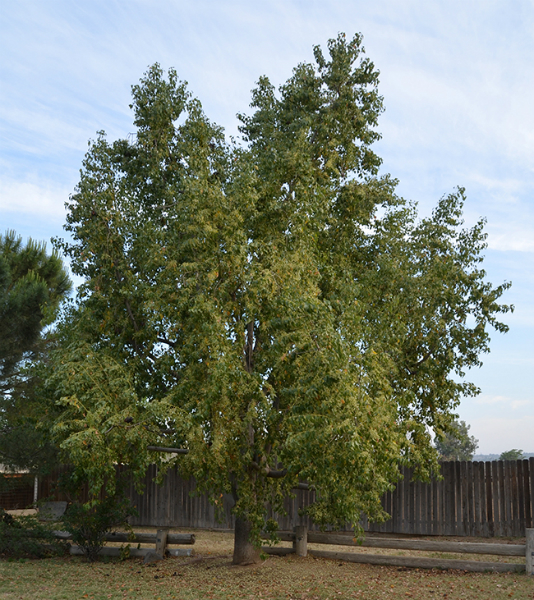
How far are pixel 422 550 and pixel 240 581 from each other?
3618 mm

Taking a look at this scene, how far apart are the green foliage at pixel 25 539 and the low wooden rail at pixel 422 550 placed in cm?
470

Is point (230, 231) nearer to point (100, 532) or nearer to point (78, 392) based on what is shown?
point (78, 392)

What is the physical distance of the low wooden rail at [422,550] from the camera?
10.7 m

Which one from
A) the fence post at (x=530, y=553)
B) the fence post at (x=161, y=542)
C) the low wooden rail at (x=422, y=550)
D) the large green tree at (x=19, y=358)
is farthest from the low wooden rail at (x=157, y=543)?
the fence post at (x=530, y=553)

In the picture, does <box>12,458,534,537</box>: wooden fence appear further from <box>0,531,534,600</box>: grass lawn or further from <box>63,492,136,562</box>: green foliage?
<box>0,531,534,600</box>: grass lawn

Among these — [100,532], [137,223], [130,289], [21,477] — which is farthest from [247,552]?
[21,477]

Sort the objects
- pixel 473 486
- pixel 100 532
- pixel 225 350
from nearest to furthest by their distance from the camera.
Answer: pixel 225 350
pixel 100 532
pixel 473 486

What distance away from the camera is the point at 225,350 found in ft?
32.0

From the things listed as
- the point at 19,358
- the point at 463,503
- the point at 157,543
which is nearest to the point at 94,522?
the point at 157,543

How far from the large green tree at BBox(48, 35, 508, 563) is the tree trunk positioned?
1.5 inches

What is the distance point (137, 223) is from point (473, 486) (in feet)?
34.9

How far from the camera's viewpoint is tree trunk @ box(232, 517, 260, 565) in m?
11.7

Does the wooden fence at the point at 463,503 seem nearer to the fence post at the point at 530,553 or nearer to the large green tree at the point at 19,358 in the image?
the large green tree at the point at 19,358

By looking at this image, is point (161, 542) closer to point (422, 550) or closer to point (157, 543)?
point (157, 543)
